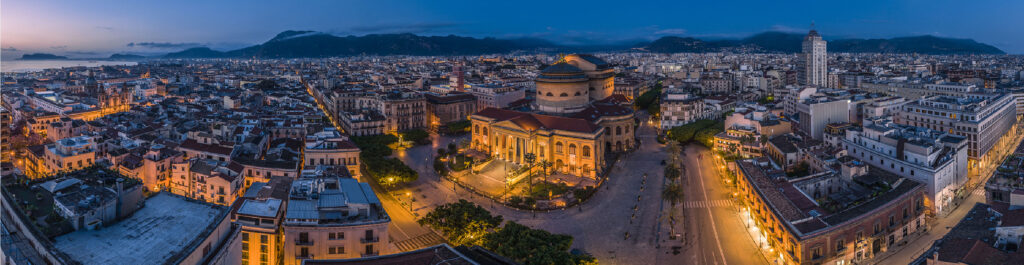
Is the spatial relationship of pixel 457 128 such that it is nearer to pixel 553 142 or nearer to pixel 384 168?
pixel 553 142

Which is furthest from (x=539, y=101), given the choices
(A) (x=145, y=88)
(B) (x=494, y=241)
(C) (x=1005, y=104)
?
(A) (x=145, y=88)

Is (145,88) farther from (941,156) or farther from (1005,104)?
(1005,104)

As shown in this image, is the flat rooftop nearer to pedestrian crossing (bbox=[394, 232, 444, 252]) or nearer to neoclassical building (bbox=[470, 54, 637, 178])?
pedestrian crossing (bbox=[394, 232, 444, 252])

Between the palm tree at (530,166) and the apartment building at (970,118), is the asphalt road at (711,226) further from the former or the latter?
the apartment building at (970,118)

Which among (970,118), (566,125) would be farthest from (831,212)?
(970,118)

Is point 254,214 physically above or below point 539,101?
below

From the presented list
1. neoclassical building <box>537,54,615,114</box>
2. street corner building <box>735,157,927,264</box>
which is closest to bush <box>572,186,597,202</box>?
street corner building <box>735,157,927,264</box>

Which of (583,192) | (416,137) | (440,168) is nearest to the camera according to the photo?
(583,192)
